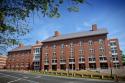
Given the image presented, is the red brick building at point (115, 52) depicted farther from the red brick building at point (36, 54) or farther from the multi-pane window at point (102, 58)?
the red brick building at point (36, 54)

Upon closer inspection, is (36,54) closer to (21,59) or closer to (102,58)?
(21,59)

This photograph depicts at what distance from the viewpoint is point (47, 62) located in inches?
2613

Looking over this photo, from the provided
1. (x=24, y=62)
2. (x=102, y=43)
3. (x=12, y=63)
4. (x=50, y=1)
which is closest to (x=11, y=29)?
(x=50, y=1)

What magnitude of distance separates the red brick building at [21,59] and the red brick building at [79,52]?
12.9m

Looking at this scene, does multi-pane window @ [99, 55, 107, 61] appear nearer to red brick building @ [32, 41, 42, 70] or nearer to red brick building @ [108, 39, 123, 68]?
red brick building @ [108, 39, 123, 68]

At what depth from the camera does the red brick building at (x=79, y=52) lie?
54844 millimetres

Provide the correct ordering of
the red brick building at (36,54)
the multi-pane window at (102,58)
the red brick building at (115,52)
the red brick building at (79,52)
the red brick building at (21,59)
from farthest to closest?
the red brick building at (21,59) < the red brick building at (36,54) < the red brick building at (115,52) < the red brick building at (79,52) < the multi-pane window at (102,58)

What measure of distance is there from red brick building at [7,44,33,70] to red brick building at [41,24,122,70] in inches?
507

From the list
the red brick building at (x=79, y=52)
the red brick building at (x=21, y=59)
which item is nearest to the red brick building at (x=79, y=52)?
the red brick building at (x=79, y=52)

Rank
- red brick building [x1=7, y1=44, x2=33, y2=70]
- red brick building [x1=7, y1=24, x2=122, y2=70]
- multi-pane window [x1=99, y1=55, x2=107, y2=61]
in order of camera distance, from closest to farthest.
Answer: multi-pane window [x1=99, y1=55, x2=107, y2=61] → red brick building [x1=7, y1=24, x2=122, y2=70] → red brick building [x1=7, y1=44, x2=33, y2=70]

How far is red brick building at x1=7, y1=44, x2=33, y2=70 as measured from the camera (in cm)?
7726

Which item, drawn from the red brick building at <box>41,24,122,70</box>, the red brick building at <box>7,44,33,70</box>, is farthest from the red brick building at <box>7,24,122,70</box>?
the red brick building at <box>7,44,33,70</box>

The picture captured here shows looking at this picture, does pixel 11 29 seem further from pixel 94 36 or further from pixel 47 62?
pixel 47 62

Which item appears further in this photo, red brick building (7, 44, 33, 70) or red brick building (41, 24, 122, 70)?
red brick building (7, 44, 33, 70)
